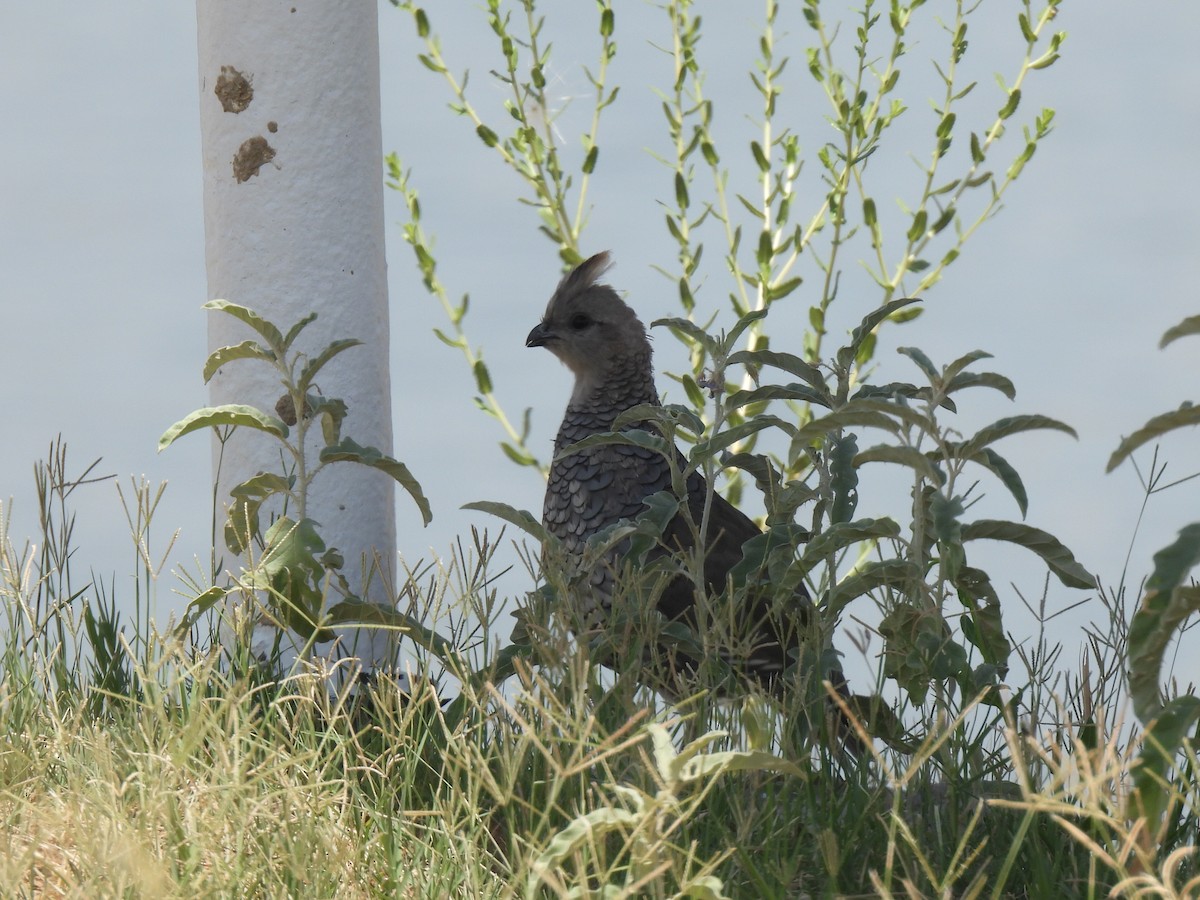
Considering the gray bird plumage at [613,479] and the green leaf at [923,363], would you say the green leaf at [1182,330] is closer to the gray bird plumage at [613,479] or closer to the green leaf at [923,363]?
the green leaf at [923,363]

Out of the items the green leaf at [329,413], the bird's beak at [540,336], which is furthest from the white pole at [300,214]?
the bird's beak at [540,336]

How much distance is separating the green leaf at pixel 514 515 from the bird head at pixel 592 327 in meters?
1.52

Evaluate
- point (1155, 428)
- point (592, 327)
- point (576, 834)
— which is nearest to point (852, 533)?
point (1155, 428)

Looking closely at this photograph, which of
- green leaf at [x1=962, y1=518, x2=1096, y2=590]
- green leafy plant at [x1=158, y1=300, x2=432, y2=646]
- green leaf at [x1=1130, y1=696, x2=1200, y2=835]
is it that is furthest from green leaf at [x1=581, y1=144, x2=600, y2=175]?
green leaf at [x1=1130, y1=696, x2=1200, y2=835]

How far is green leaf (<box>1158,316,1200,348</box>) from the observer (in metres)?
2.19

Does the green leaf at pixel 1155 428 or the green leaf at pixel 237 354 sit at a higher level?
the green leaf at pixel 237 354

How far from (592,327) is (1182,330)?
10.2 feet

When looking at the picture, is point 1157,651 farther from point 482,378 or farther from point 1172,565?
point 482,378

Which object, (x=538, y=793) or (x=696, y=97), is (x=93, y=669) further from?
(x=696, y=97)

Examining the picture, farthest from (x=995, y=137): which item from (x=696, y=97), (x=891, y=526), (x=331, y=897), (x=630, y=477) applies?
(x=331, y=897)

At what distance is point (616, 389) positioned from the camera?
16.6ft

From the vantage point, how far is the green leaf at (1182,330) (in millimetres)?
2189

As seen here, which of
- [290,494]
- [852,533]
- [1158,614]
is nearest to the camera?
[1158,614]

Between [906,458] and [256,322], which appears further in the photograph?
[256,322]
